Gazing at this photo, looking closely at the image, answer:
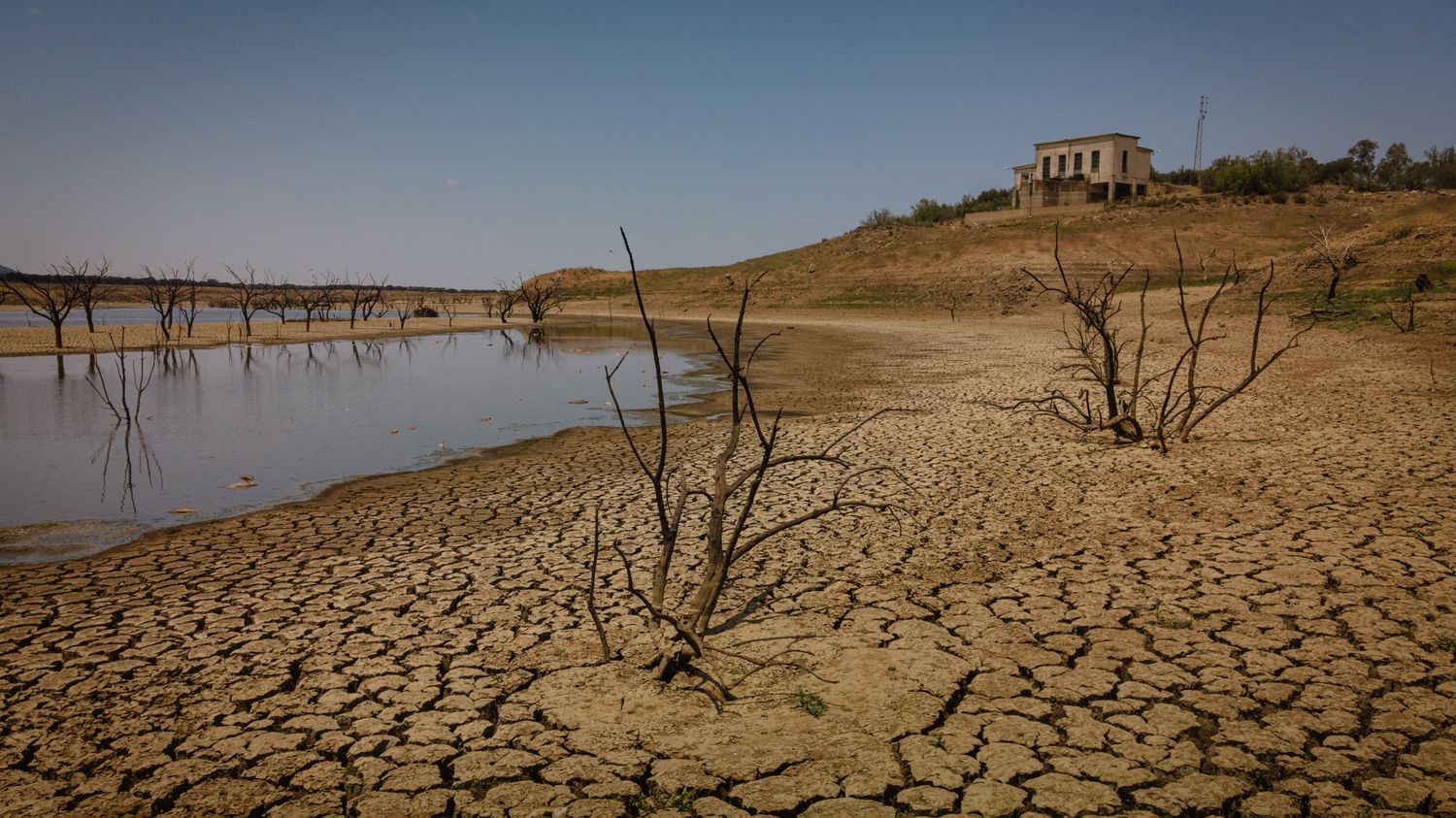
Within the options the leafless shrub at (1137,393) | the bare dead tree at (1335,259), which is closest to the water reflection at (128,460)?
the leafless shrub at (1137,393)

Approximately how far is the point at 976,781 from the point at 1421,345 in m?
15.4

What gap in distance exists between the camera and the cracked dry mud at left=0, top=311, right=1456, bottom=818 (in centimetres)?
291

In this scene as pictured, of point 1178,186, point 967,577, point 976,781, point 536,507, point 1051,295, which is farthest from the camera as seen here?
point 1178,186

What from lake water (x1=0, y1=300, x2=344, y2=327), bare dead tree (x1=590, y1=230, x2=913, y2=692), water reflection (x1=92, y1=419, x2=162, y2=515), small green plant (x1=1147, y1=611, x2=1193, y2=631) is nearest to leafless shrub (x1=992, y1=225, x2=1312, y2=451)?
small green plant (x1=1147, y1=611, x2=1193, y2=631)

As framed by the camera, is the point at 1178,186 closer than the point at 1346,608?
No

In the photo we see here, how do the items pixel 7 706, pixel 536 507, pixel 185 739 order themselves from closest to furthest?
pixel 185 739 → pixel 7 706 → pixel 536 507

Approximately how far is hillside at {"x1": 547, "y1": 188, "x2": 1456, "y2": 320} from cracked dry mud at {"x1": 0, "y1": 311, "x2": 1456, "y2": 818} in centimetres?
2148

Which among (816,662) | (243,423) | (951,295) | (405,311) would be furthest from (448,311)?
(816,662)

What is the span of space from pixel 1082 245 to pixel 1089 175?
1227cm

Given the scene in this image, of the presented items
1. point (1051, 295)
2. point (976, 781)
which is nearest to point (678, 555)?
point (976, 781)

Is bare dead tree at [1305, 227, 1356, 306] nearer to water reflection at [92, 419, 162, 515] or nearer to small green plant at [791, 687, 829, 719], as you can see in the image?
small green plant at [791, 687, 829, 719]

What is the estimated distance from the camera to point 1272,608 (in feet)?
13.8

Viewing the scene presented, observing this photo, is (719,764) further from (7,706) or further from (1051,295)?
(1051,295)

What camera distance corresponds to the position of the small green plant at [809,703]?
11.2ft
